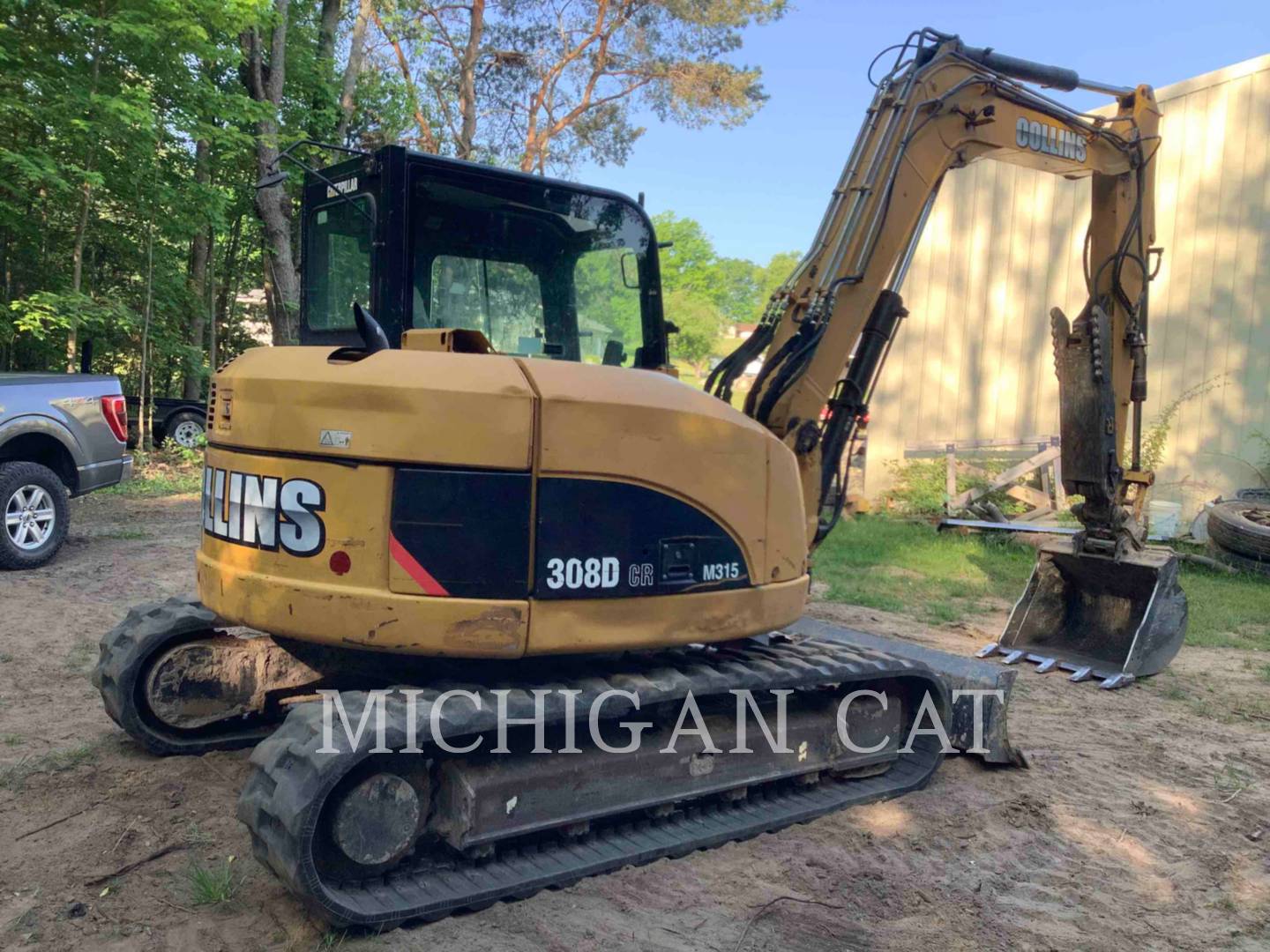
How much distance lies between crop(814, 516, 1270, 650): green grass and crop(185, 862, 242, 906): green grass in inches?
229

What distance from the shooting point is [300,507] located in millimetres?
3338

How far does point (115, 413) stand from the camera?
8.70 meters

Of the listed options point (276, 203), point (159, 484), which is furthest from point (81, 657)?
point (276, 203)

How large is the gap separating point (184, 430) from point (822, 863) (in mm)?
13947

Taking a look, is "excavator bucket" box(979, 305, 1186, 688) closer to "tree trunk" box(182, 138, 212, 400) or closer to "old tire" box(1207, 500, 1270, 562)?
"old tire" box(1207, 500, 1270, 562)

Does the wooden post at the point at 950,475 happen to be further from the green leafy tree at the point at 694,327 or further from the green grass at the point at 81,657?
the green leafy tree at the point at 694,327

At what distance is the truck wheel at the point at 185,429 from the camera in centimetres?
1505

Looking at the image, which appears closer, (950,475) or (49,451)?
(49,451)

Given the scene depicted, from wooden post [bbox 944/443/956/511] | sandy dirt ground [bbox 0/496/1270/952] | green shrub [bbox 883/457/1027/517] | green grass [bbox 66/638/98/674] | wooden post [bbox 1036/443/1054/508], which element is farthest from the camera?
wooden post [bbox 944/443/956/511]

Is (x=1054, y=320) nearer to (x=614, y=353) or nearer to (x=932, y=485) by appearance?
(x=614, y=353)

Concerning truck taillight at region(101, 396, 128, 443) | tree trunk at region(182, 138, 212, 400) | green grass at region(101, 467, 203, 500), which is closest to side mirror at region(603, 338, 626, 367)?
truck taillight at region(101, 396, 128, 443)

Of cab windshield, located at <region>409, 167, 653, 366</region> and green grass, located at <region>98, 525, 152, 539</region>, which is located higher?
cab windshield, located at <region>409, 167, 653, 366</region>

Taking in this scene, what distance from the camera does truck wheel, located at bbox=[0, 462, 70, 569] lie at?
25.9 feet

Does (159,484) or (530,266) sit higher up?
(530,266)
